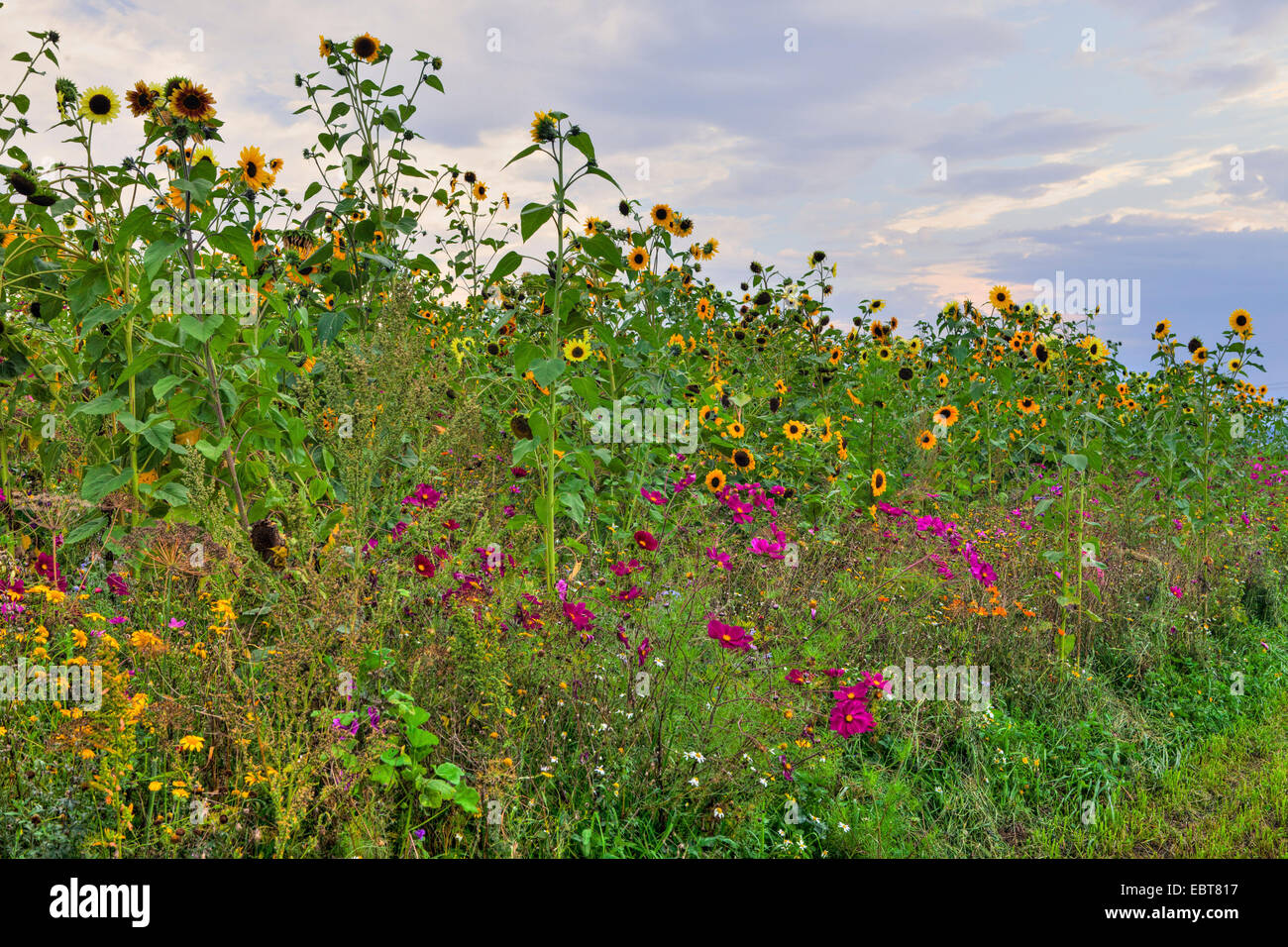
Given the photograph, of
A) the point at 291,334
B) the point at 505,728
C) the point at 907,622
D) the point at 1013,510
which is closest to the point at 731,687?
the point at 505,728

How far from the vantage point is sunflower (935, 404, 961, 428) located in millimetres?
5562

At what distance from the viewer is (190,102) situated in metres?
2.87

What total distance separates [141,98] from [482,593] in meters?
2.35

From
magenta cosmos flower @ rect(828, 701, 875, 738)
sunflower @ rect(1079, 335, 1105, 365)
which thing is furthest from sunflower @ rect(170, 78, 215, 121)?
sunflower @ rect(1079, 335, 1105, 365)

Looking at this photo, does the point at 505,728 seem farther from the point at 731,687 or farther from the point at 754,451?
the point at 754,451

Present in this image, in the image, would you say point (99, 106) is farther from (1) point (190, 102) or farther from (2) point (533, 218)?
(2) point (533, 218)

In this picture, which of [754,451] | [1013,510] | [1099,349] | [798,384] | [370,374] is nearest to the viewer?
[370,374]

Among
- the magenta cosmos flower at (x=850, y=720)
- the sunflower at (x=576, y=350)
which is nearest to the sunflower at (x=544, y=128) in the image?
the sunflower at (x=576, y=350)

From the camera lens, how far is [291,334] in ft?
14.2

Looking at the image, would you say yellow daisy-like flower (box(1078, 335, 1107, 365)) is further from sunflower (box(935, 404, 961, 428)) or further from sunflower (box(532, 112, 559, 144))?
sunflower (box(532, 112, 559, 144))

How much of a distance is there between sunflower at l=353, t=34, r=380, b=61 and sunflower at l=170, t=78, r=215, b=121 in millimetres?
1567

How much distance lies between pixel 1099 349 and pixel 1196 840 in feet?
8.83

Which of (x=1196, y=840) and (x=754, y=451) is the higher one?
(x=754, y=451)

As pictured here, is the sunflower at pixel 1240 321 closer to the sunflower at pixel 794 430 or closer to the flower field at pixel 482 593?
the flower field at pixel 482 593
